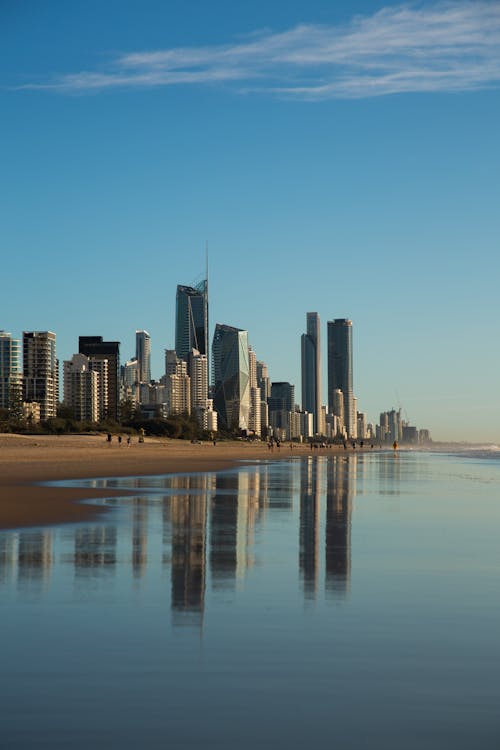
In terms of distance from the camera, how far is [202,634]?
1038 cm

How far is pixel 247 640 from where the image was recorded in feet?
33.4

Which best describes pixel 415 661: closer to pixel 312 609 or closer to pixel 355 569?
pixel 312 609

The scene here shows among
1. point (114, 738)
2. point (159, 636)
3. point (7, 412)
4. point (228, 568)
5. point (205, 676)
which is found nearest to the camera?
point (114, 738)

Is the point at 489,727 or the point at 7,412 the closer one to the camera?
the point at 489,727

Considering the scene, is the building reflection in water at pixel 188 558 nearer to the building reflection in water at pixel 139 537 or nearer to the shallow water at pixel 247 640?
the shallow water at pixel 247 640

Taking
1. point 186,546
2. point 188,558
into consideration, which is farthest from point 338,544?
point 188,558

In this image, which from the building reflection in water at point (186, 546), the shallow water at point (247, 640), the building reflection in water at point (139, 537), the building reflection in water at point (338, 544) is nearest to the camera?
the shallow water at point (247, 640)

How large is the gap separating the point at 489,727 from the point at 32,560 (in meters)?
11.0

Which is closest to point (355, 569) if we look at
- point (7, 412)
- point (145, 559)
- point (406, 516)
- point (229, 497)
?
point (145, 559)

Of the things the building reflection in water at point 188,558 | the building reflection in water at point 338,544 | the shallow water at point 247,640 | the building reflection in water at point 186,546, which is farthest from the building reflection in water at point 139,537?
the building reflection in water at point 338,544

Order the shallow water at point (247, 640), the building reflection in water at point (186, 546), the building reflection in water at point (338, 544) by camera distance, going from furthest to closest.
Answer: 1. the building reflection in water at point (338, 544)
2. the building reflection in water at point (186, 546)
3. the shallow water at point (247, 640)

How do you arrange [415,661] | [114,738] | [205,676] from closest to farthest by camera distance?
[114,738] → [205,676] → [415,661]

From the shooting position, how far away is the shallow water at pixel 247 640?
280 inches

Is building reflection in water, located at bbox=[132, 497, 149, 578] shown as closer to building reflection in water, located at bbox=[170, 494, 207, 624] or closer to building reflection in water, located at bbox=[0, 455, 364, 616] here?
building reflection in water, located at bbox=[0, 455, 364, 616]
